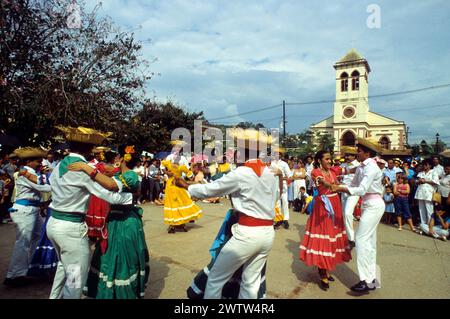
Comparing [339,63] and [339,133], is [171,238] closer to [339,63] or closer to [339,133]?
[339,133]

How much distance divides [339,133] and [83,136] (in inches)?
1911

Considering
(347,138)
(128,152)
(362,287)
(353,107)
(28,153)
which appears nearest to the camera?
(128,152)

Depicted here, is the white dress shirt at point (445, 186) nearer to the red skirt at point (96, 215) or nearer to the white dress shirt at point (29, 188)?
the red skirt at point (96, 215)

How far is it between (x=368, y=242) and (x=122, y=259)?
3.08 m

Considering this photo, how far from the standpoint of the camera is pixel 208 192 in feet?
9.20

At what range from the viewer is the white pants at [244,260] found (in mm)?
2730

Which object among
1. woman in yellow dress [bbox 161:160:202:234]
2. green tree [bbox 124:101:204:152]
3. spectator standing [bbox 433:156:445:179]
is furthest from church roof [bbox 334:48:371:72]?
woman in yellow dress [bbox 161:160:202:234]

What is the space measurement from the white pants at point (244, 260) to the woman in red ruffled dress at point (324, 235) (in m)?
1.61

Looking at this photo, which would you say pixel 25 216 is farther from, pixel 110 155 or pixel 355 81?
pixel 355 81

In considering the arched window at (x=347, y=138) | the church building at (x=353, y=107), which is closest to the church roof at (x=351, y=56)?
the church building at (x=353, y=107)

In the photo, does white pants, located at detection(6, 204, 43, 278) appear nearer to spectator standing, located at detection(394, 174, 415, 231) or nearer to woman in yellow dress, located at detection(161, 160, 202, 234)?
woman in yellow dress, located at detection(161, 160, 202, 234)

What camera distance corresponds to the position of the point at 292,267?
16.1ft

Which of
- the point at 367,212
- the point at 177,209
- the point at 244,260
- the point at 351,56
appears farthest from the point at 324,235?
the point at 351,56

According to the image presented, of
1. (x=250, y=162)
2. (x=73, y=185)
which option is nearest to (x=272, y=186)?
(x=250, y=162)
